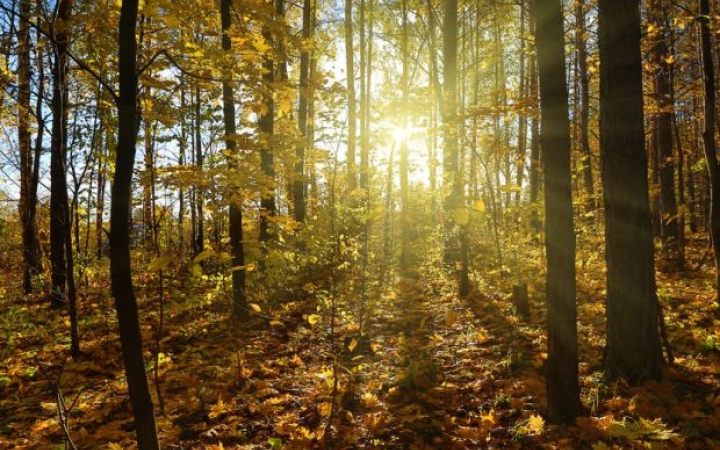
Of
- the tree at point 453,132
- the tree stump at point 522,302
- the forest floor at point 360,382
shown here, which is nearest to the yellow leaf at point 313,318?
the forest floor at point 360,382

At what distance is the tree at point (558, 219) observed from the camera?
3.27m

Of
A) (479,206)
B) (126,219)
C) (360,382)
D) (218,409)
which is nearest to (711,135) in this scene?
(479,206)

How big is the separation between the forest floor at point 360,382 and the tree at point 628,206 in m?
0.35

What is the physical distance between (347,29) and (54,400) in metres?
13.7

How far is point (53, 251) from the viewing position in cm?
859

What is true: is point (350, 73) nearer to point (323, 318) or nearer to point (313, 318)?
point (323, 318)

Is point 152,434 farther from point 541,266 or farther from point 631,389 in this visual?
point 541,266

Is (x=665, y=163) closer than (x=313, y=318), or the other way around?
(x=313, y=318)

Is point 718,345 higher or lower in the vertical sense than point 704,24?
lower

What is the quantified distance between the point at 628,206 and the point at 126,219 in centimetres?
447

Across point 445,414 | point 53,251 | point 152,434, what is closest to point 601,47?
point 445,414

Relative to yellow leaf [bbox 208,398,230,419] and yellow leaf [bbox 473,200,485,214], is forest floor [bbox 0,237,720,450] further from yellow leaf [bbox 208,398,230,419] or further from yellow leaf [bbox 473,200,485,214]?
yellow leaf [bbox 473,200,485,214]

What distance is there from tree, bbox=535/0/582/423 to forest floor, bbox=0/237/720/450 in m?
0.35

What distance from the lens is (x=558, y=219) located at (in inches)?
130
